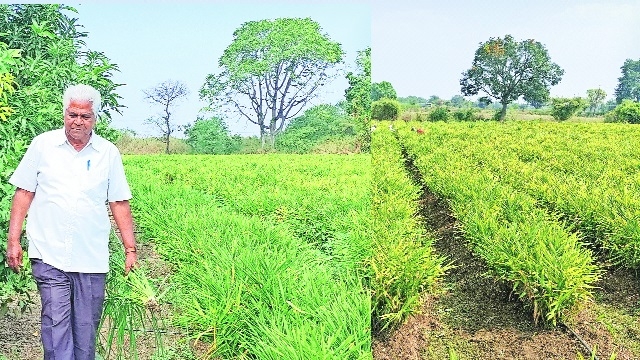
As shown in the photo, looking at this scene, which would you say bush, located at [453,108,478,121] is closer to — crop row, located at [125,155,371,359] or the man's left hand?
crop row, located at [125,155,371,359]

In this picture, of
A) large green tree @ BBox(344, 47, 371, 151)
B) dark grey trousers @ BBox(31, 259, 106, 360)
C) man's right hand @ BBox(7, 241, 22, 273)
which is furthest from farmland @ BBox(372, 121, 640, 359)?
man's right hand @ BBox(7, 241, 22, 273)

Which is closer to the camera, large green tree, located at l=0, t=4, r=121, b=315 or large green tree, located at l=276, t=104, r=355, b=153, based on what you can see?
large green tree, located at l=0, t=4, r=121, b=315

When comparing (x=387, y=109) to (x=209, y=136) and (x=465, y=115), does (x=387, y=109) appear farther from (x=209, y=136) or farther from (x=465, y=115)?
(x=209, y=136)

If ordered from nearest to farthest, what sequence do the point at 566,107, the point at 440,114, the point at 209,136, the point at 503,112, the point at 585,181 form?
the point at 209,136
the point at 585,181
the point at 440,114
the point at 566,107
the point at 503,112

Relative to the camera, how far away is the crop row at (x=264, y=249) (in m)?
2.82

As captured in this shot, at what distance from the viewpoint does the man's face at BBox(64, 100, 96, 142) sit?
2533 mm

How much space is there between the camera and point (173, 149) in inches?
144

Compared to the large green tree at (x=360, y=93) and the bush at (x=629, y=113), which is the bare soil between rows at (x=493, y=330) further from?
the bush at (x=629, y=113)

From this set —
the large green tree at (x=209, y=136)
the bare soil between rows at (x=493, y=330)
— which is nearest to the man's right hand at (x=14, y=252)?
the large green tree at (x=209, y=136)

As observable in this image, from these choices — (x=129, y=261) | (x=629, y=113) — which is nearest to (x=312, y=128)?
(x=129, y=261)

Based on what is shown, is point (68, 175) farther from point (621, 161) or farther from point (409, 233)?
point (621, 161)

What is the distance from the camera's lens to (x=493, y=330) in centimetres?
386

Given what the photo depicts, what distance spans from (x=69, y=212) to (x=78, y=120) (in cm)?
35

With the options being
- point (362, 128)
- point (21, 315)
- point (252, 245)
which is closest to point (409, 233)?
point (362, 128)
